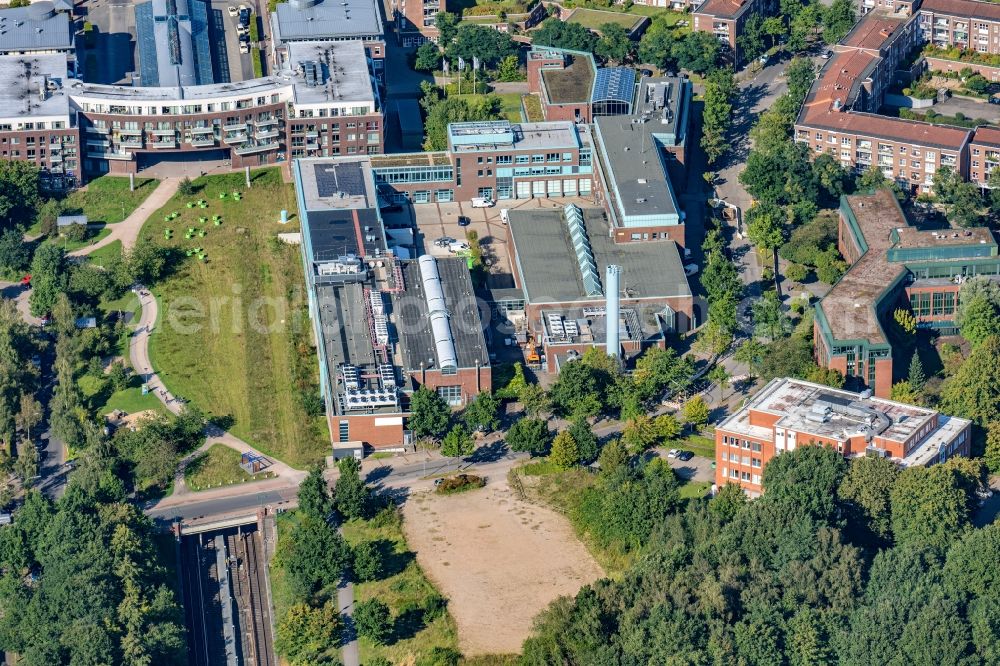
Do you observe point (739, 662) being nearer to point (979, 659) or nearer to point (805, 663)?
point (805, 663)

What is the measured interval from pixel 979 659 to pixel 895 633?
753 cm

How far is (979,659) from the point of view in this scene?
19900cm

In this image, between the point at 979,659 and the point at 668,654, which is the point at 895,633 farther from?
the point at 668,654

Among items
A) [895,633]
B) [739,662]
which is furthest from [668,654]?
[895,633]

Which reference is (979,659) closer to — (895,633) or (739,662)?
(895,633)

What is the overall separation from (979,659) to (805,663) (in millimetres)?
15099

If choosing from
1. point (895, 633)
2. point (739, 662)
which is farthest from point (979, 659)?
point (739, 662)

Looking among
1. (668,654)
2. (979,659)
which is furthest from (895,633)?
(668,654)

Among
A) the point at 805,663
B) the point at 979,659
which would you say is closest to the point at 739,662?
the point at 805,663

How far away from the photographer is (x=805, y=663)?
199250 millimetres

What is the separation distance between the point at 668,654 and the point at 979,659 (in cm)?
2699

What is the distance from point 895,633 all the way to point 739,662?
548 inches

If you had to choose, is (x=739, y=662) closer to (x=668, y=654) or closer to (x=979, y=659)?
(x=668, y=654)

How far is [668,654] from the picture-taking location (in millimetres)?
199875
